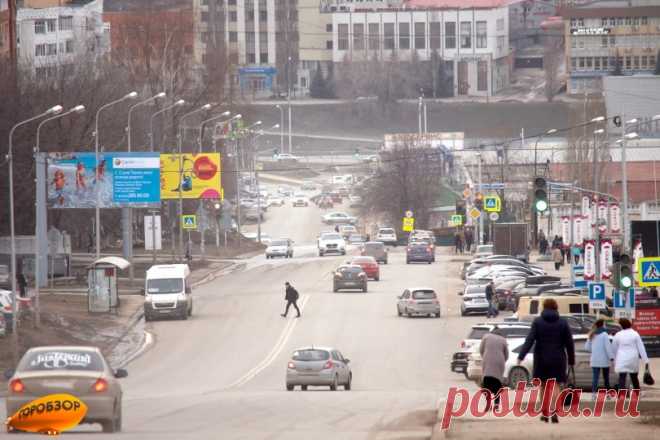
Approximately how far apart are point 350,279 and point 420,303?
32.2 ft

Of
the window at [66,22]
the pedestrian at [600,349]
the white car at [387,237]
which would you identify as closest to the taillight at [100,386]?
the pedestrian at [600,349]

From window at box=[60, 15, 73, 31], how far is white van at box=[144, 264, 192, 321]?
10176 centimetres

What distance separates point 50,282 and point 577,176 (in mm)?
43795

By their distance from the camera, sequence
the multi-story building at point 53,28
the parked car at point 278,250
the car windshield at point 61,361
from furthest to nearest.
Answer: the multi-story building at point 53,28
the parked car at point 278,250
the car windshield at point 61,361

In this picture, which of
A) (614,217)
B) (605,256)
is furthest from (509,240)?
(605,256)

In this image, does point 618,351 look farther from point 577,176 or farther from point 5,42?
point 5,42

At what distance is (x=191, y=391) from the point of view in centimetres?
3681

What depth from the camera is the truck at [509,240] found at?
8288 cm

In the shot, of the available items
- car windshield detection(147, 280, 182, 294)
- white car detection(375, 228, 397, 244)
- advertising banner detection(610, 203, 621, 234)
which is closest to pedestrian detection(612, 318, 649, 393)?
car windshield detection(147, 280, 182, 294)

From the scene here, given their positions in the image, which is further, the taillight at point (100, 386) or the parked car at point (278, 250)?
the parked car at point (278, 250)

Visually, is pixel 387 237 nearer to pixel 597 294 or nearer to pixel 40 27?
pixel 40 27

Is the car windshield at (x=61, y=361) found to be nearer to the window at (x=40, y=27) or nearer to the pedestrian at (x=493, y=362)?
the pedestrian at (x=493, y=362)

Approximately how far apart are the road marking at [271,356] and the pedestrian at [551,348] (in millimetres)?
18784

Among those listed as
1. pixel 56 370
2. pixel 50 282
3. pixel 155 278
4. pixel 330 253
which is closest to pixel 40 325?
pixel 155 278
